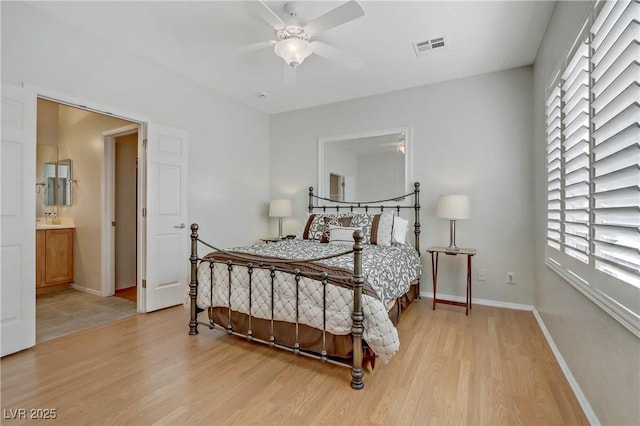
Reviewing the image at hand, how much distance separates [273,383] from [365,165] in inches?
125

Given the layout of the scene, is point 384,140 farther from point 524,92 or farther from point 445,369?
point 445,369

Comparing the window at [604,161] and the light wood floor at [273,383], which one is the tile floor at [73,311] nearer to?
the light wood floor at [273,383]

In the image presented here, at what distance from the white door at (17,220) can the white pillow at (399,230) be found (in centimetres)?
348

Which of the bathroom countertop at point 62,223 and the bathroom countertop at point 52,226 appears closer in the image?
the bathroom countertop at point 52,226

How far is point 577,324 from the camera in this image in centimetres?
190

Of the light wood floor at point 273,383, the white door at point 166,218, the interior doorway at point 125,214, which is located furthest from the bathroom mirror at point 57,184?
the light wood floor at point 273,383

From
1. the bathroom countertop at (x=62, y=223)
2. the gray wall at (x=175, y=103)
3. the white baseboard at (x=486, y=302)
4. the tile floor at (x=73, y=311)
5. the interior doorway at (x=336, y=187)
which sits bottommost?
the tile floor at (x=73, y=311)

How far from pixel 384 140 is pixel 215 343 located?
3.26 meters

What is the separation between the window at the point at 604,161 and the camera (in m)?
1.24

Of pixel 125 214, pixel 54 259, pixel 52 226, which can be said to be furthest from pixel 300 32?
pixel 54 259

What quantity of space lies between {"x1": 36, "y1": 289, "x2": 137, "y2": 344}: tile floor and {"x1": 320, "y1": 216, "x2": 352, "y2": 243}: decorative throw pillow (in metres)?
2.34

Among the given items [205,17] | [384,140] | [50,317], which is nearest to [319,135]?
[384,140]

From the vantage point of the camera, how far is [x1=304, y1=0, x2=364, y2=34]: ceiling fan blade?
79.6 inches

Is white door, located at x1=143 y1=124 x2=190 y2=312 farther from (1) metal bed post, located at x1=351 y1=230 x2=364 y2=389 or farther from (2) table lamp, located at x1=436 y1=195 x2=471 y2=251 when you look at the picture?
(2) table lamp, located at x1=436 y1=195 x2=471 y2=251
